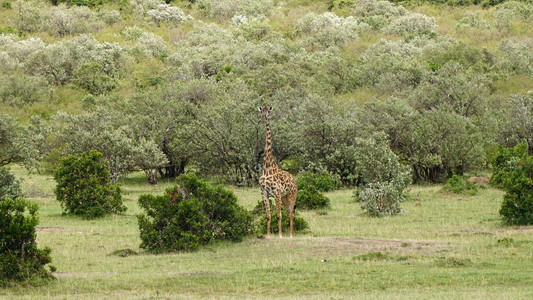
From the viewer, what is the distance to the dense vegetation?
3198 cm

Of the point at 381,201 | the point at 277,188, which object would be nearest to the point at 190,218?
the point at 277,188

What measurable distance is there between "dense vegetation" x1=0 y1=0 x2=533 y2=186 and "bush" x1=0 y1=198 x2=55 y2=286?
14089 millimetres

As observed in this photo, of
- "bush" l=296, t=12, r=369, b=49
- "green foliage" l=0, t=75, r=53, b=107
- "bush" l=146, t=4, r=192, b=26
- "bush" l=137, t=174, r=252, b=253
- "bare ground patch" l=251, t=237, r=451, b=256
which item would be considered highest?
"bush" l=146, t=4, r=192, b=26

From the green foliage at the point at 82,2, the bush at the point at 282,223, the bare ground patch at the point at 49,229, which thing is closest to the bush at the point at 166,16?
the green foliage at the point at 82,2

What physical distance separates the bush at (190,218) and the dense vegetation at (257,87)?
9.24 meters

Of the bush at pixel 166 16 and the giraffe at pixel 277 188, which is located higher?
the bush at pixel 166 16

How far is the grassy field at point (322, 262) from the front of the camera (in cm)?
1177

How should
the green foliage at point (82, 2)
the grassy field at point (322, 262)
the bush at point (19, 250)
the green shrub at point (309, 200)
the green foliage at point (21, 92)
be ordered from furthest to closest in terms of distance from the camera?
the green foliage at point (82, 2) < the green foliage at point (21, 92) < the green shrub at point (309, 200) < the bush at point (19, 250) < the grassy field at point (322, 262)

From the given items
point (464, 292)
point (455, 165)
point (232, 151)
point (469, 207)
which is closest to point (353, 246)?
point (464, 292)

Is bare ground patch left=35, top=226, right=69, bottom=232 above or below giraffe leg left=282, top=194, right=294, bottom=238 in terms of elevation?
below

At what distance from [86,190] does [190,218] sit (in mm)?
7618

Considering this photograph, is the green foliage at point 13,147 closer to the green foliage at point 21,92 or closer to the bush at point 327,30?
the green foliage at point 21,92

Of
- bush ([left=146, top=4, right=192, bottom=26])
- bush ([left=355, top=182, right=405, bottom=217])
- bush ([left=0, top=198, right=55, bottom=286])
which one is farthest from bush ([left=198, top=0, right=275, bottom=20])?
bush ([left=0, top=198, right=55, bottom=286])

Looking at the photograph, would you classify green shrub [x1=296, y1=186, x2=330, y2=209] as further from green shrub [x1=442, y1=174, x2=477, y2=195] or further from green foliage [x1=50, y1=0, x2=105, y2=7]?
green foliage [x1=50, y1=0, x2=105, y2=7]
